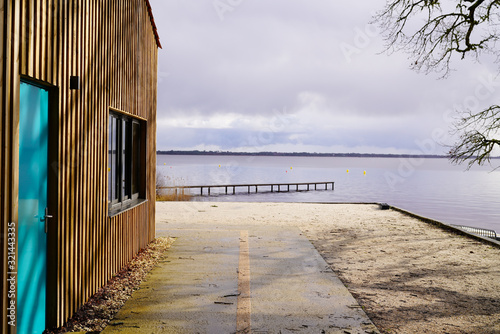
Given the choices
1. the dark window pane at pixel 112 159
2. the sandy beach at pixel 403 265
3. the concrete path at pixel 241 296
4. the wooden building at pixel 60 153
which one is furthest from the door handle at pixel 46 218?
the sandy beach at pixel 403 265

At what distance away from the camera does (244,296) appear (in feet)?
16.3

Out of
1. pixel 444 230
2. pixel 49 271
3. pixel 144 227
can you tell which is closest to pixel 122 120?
pixel 144 227

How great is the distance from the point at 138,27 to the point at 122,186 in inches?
109

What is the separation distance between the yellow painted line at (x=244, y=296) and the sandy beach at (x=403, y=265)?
54.4 inches

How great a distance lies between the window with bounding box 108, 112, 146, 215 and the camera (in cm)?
588

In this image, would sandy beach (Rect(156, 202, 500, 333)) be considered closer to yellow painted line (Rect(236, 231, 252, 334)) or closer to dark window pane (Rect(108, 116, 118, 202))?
yellow painted line (Rect(236, 231, 252, 334))

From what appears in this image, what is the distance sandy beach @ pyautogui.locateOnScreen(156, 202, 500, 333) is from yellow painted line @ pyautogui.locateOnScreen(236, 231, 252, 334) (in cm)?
138

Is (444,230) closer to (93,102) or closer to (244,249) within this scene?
(244,249)

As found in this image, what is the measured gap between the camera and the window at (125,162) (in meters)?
5.88

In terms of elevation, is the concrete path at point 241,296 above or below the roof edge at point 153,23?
below

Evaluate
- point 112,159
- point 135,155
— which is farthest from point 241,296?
point 135,155

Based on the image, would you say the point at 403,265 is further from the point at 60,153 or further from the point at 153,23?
the point at 153,23

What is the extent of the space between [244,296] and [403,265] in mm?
3343

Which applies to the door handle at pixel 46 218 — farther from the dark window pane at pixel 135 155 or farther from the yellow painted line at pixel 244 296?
the dark window pane at pixel 135 155
